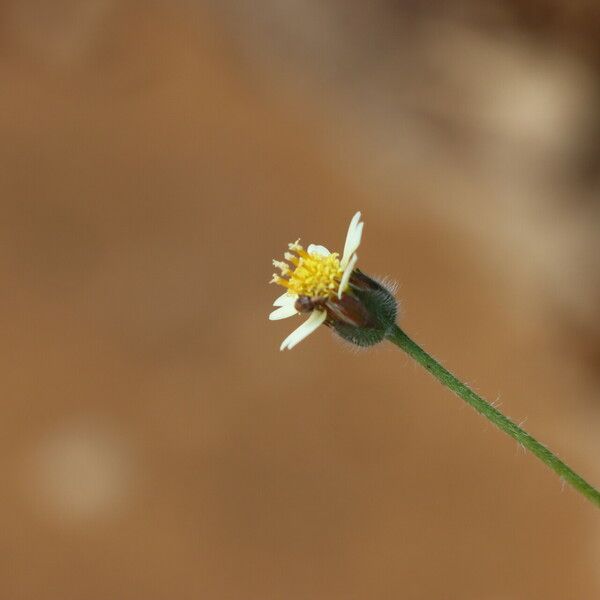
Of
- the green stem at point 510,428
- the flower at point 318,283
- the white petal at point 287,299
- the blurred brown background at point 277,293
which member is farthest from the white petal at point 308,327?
the blurred brown background at point 277,293

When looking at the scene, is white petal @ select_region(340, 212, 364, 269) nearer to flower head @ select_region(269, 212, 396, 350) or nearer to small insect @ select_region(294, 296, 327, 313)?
flower head @ select_region(269, 212, 396, 350)

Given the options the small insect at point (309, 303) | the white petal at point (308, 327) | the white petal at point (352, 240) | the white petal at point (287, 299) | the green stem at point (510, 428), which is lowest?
the green stem at point (510, 428)

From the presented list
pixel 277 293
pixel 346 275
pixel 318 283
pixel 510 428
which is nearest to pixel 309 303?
pixel 318 283

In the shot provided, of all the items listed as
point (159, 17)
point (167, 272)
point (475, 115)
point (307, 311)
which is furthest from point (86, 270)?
point (307, 311)

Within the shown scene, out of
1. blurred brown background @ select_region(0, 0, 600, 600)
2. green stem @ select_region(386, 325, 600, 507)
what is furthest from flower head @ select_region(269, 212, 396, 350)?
blurred brown background @ select_region(0, 0, 600, 600)

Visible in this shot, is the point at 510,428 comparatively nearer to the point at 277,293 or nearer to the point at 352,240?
the point at 352,240

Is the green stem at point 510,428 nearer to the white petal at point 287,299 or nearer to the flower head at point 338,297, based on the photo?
the flower head at point 338,297
